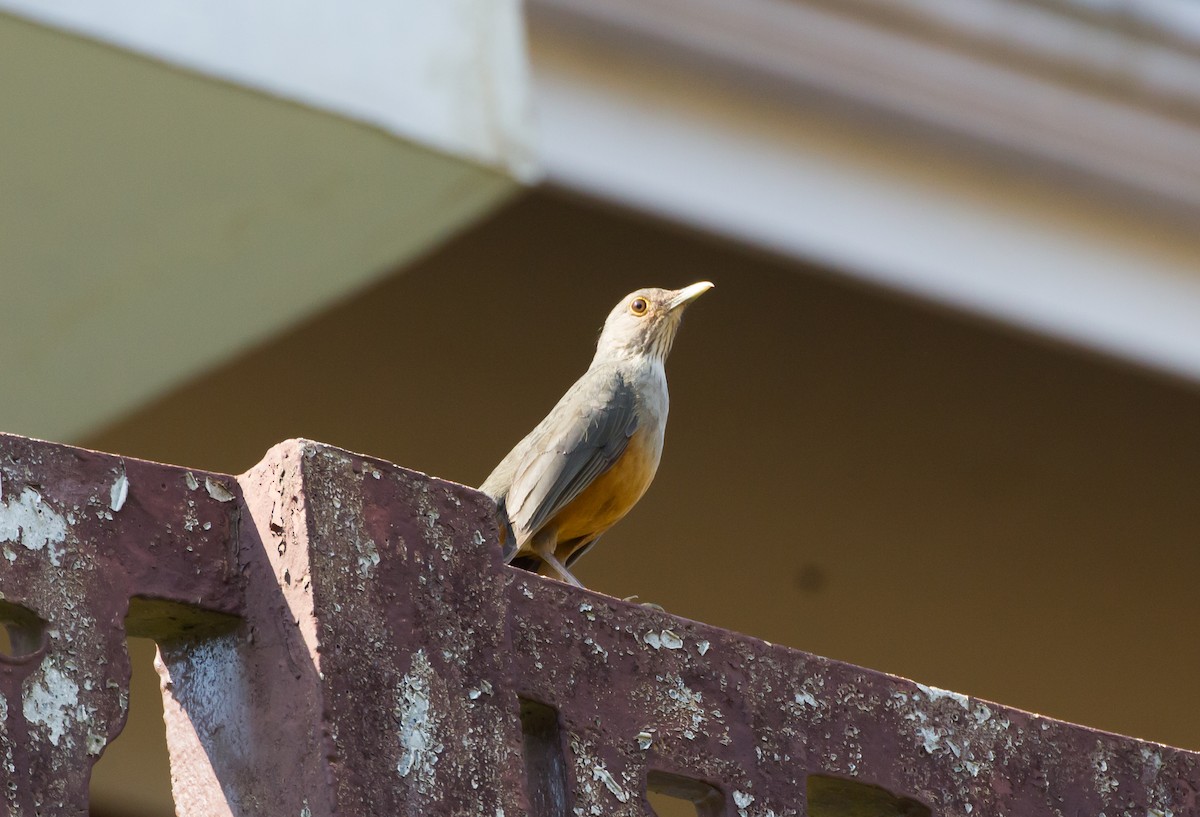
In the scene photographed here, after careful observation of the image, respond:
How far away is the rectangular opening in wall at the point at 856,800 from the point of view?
7.92 ft

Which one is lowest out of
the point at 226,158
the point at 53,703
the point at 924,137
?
the point at 53,703

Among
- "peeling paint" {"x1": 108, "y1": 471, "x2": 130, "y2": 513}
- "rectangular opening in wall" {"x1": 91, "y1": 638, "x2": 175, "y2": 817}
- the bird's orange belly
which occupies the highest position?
"rectangular opening in wall" {"x1": 91, "y1": 638, "x2": 175, "y2": 817}

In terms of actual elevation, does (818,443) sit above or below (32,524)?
above

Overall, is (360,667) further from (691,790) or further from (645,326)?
(645,326)

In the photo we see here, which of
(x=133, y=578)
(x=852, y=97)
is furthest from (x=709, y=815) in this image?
(x=852, y=97)

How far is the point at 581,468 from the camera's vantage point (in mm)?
4445

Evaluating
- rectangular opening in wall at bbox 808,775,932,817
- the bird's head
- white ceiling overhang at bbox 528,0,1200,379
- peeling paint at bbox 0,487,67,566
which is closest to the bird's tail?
the bird's head

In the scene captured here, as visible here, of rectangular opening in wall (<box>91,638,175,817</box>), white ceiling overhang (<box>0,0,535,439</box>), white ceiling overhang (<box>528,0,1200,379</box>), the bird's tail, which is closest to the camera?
the bird's tail

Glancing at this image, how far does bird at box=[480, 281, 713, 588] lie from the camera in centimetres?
438

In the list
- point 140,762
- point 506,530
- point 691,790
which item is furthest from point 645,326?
point 140,762

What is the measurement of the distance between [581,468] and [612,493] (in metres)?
0.20

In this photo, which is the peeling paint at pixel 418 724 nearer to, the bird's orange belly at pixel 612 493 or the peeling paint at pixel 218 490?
the peeling paint at pixel 218 490

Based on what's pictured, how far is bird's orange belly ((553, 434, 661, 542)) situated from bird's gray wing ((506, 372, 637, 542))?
0.04m

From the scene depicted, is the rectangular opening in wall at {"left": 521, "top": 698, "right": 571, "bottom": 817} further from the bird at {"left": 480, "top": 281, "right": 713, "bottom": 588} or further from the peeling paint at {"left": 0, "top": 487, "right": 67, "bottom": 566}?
the bird at {"left": 480, "top": 281, "right": 713, "bottom": 588}
